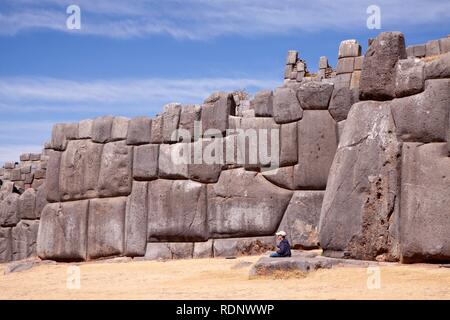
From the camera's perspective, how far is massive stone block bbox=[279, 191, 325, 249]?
11.6m

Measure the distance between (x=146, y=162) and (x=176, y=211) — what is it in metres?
1.10

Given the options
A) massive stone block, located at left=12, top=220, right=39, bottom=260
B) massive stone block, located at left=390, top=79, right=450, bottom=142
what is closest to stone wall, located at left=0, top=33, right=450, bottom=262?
massive stone block, located at left=390, top=79, right=450, bottom=142

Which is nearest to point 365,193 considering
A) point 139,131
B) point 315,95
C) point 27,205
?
point 315,95

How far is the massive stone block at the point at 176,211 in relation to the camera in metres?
12.4

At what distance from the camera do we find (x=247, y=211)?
12.0 meters

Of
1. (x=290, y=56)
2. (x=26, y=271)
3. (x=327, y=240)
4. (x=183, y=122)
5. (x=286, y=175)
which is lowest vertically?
(x=26, y=271)

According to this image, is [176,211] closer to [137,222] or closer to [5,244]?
[137,222]

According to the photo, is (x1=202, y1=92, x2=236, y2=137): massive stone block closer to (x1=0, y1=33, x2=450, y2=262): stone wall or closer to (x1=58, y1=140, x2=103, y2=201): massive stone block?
(x1=0, y1=33, x2=450, y2=262): stone wall

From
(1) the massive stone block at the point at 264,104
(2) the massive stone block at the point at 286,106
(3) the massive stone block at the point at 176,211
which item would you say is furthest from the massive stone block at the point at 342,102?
(3) the massive stone block at the point at 176,211

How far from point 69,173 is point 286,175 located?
4.56m
